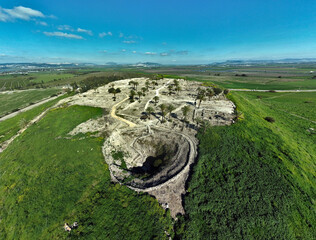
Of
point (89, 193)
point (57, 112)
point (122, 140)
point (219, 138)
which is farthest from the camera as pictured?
point (57, 112)

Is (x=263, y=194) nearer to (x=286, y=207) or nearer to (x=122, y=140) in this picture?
(x=286, y=207)

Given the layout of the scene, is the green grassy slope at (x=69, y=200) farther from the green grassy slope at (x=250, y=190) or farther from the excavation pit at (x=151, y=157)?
the green grassy slope at (x=250, y=190)

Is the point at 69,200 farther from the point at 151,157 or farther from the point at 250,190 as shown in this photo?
the point at 250,190

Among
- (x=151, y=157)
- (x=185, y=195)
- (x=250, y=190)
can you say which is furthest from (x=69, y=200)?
(x=250, y=190)

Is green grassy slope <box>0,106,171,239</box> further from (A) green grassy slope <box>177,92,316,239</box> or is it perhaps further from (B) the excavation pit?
(A) green grassy slope <box>177,92,316,239</box>

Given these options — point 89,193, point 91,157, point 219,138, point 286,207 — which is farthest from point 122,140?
point 286,207
